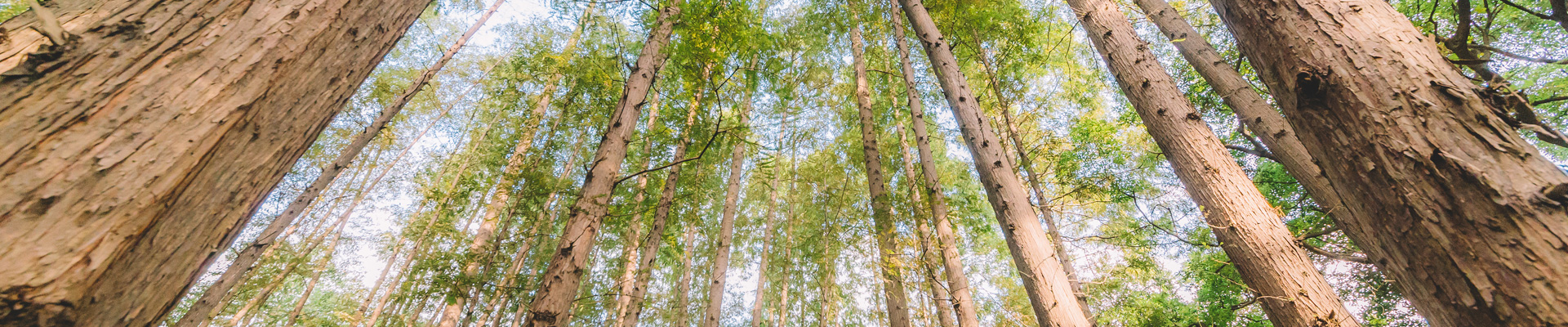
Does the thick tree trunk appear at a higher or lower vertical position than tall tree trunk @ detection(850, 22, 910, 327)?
lower

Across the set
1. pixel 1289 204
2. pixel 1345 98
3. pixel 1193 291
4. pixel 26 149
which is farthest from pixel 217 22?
pixel 1193 291

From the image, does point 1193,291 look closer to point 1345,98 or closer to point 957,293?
point 957,293

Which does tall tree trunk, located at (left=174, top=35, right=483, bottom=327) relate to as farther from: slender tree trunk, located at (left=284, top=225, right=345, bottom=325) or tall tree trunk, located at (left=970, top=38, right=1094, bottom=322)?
tall tree trunk, located at (left=970, top=38, right=1094, bottom=322)

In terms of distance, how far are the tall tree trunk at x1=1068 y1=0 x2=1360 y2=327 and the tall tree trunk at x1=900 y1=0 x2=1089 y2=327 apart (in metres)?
0.86

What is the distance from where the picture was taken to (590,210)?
2621 millimetres

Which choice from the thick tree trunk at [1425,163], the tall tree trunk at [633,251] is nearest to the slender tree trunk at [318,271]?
the tall tree trunk at [633,251]

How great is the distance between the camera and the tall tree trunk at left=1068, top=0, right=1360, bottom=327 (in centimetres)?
243

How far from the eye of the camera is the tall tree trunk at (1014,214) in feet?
8.75

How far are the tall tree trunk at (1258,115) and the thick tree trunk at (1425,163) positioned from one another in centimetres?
213

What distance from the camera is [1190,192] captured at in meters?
2.91

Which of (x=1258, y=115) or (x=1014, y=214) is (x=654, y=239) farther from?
(x=1258, y=115)

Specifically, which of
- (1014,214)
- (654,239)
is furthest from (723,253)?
(1014,214)

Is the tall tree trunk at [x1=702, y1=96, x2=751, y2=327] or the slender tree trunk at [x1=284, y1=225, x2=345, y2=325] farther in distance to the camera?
the slender tree trunk at [x1=284, y1=225, x2=345, y2=325]

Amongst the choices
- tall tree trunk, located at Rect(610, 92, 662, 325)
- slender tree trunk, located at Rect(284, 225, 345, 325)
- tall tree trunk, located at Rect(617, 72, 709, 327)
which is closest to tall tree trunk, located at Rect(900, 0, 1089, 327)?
tall tree trunk, located at Rect(617, 72, 709, 327)
